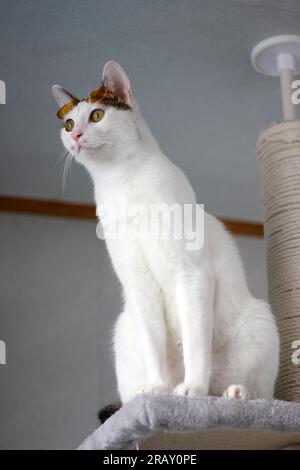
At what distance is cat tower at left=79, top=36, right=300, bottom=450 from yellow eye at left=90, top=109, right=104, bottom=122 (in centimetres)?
→ 48

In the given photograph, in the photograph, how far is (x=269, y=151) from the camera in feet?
5.98

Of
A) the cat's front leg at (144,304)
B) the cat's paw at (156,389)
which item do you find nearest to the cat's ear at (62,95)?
the cat's front leg at (144,304)

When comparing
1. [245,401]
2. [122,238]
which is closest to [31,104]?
[122,238]

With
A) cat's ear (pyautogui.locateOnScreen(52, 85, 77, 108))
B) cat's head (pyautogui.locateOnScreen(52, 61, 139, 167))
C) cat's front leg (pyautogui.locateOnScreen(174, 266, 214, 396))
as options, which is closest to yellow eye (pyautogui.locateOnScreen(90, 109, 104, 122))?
cat's head (pyautogui.locateOnScreen(52, 61, 139, 167))

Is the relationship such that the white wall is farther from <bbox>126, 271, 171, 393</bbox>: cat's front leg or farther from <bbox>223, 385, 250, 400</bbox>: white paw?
<bbox>223, 385, 250, 400</bbox>: white paw

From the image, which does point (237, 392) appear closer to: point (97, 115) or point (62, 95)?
point (97, 115)

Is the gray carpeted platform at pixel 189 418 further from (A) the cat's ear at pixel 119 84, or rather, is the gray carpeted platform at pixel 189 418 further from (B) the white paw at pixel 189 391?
(A) the cat's ear at pixel 119 84

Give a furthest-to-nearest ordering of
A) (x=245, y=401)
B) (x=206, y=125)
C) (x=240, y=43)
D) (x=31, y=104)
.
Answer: (x=206, y=125) < (x=31, y=104) < (x=240, y=43) < (x=245, y=401)

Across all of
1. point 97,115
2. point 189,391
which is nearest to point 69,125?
point 97,115

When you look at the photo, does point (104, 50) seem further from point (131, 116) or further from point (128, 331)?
point (128, 331)

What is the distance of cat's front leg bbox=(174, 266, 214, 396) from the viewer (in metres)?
1.40

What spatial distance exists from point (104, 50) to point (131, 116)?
34 cm

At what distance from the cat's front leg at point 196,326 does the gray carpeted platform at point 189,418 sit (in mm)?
98

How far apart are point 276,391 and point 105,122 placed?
30.9 inches
